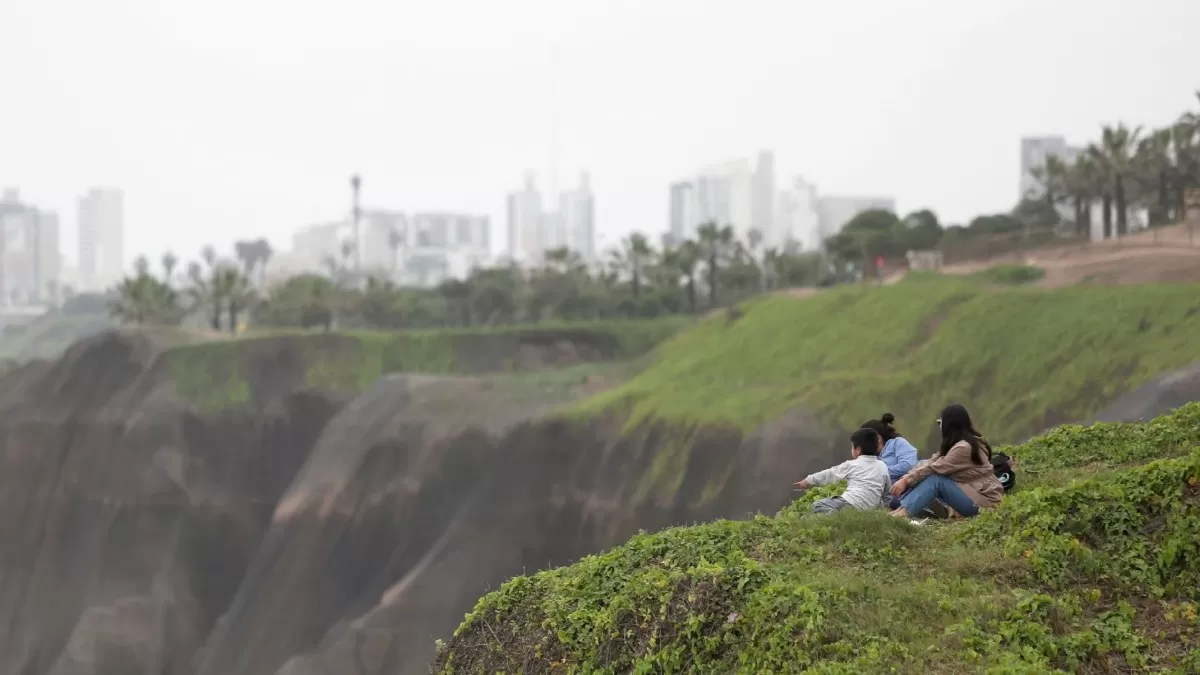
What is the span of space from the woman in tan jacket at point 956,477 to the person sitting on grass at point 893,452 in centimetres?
103

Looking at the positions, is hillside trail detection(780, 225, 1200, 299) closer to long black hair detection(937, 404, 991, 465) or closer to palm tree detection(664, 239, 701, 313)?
palm tree detection(664, 239, 701, 313)

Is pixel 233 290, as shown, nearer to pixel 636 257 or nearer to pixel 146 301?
pixel 146 301

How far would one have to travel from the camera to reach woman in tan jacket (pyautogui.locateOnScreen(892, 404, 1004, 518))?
12.6 meters

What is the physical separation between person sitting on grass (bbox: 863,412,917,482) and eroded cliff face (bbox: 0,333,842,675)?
26.6 m

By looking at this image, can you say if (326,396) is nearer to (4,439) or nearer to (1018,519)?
(4,439)

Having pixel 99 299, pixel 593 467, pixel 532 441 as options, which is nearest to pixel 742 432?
pixel 593 467

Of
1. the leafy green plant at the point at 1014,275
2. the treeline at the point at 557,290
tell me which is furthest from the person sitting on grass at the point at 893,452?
the treeline at the point at 557,290

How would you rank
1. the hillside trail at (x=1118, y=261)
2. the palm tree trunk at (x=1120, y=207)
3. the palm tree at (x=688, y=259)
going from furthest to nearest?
the palm tree at (x=688, y=259)
the palm tree trunk at (x=1120, y=207)
the hillside trail at (x=1118, y=261)

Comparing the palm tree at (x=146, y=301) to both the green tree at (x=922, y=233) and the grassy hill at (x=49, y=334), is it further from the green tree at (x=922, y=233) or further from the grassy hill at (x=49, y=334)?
the green tree at (x=922, y=233)

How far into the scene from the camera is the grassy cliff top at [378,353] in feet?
229

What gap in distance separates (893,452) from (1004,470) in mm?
1300

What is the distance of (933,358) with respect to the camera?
45.2 m

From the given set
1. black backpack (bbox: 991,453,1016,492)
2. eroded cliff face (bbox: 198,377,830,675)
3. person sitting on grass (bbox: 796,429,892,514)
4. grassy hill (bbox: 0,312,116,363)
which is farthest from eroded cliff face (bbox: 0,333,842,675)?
grassy hill (bbox: 0,312,116,363)

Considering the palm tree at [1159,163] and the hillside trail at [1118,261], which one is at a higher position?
the palm tree at [1159,163]
